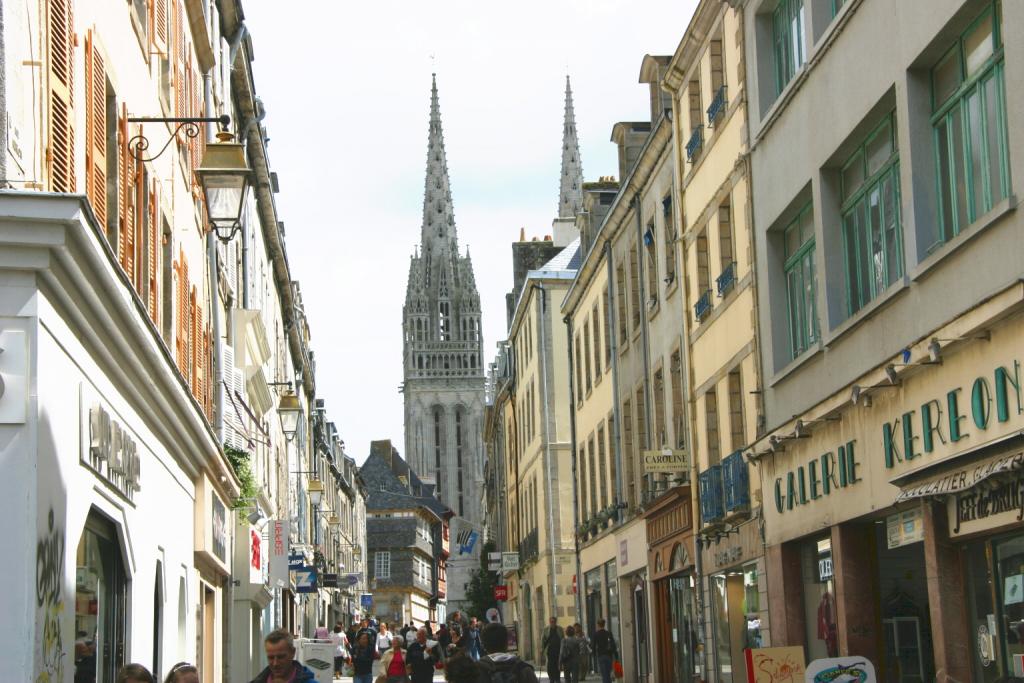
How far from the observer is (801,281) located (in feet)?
65.1

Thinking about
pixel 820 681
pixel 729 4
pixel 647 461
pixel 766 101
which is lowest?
pixel 820 681

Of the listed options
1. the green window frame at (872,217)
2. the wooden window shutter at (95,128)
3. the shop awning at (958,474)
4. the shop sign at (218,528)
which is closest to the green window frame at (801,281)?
the green window frame at (872,217)

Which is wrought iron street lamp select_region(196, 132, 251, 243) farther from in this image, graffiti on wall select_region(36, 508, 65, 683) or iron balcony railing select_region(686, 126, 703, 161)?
iron balcony railing select_region(686, 126, 703, 161)

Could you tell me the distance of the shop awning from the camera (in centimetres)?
1232

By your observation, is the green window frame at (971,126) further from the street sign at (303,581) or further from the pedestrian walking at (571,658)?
the street sign at (303,581)

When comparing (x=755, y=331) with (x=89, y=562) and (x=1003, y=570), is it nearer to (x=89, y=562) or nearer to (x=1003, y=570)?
(x=1003, y=570)

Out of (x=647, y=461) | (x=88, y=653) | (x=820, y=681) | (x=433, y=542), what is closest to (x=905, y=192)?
(x=820, y=681)

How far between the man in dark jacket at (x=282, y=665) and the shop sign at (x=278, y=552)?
23.0m

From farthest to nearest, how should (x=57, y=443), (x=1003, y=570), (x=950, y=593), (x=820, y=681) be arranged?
(x=950, y=593) → (x=1003, y=570) → (x=820, y=681) → (x=57, y=443)

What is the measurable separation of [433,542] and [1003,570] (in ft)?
450

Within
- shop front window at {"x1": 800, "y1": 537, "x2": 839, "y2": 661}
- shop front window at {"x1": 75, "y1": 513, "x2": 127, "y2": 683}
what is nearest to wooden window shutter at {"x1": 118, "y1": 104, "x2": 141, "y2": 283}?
shop front window at {"x1": 75, "y1": 513, "x2": 127, "y2": 683}

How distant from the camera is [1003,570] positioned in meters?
13.6

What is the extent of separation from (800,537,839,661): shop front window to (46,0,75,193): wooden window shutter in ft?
34.6

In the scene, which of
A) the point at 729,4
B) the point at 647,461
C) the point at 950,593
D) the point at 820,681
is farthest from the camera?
the point at 647,461
